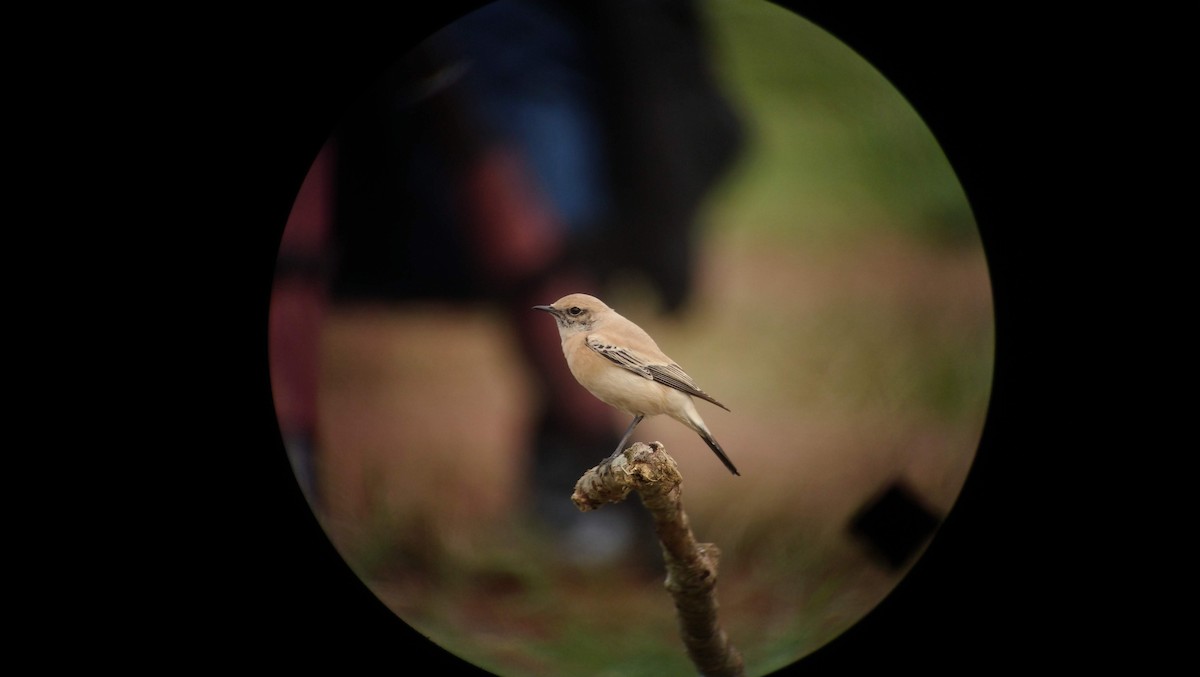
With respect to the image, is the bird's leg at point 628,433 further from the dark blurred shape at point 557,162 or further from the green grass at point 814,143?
the green grass at point 814,143

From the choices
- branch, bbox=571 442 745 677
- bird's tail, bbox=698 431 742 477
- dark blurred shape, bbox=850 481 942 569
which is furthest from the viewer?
dark blurred shape, bbox=850 481 942 569

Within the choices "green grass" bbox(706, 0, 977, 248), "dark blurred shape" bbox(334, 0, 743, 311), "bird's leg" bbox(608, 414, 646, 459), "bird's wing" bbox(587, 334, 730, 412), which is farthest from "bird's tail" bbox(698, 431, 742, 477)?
"green grass" bbox(706, 0, 977, 248)

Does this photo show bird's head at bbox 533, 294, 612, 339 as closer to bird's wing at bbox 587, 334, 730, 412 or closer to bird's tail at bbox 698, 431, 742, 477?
bird's wing at bbox 587, 334, 730, 412

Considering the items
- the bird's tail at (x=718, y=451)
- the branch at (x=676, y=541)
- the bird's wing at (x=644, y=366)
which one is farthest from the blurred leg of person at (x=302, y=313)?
the bird's tail at (x=718, y=451)

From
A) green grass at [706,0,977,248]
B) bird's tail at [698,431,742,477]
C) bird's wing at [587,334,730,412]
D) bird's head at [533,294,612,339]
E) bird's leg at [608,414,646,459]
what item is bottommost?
bird's tail at [698,431,742,477]

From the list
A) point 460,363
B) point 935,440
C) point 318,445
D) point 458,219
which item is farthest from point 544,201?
point 935,440

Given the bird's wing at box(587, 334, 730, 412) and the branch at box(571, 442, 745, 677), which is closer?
the branch at box(571, 442, 745, 677)
